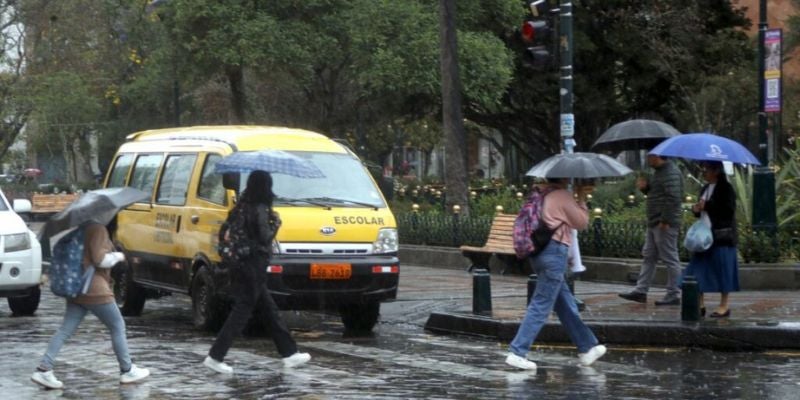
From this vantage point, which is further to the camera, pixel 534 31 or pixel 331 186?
pixel 534 31

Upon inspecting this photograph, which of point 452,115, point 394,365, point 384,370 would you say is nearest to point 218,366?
point 384,370

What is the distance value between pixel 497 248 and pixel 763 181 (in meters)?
4.50

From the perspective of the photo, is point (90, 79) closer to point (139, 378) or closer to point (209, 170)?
point (209, 170)

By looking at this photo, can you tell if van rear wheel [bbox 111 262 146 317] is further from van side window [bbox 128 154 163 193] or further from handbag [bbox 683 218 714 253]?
handbag [bbox 683 218 714 253]

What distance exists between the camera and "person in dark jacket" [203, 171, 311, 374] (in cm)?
1112

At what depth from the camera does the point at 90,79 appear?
135ft

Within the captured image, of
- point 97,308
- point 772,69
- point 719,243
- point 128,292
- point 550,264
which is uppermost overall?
point 772,69

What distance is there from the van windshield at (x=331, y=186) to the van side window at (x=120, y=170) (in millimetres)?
3001

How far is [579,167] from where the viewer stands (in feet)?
38.9

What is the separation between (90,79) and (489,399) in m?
33.1

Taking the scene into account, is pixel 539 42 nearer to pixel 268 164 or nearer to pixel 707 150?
pixel 707 150

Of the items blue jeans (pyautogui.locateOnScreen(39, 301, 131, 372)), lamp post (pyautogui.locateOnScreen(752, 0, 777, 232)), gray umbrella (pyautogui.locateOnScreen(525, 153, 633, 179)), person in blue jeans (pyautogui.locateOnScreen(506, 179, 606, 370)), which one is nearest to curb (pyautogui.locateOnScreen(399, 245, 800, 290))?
lamp post (pyautogui.locateOnScreen(752, 0, 777, 232))

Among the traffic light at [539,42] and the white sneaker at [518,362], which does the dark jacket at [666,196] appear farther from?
the white sneaker at [518,362]

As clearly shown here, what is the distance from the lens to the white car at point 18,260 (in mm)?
15305
